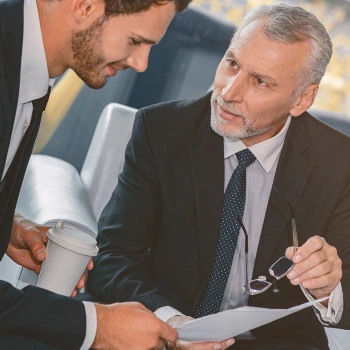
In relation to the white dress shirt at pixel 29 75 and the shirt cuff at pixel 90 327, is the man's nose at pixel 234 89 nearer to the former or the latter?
the white dress shirt at pixel 29 75

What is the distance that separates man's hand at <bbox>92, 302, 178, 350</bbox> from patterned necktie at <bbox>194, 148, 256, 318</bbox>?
588 millimetres

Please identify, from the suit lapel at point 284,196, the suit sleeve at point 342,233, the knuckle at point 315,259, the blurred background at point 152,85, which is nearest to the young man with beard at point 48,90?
the knuckle at point 315,259

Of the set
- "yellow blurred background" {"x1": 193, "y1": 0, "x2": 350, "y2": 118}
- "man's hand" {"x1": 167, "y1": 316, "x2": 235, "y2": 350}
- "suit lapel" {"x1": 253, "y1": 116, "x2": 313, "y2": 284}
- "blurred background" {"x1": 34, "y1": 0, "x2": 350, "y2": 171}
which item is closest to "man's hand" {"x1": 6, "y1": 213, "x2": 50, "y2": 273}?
"man's hand" {"x1": 167, "y1": 316, "x2": 235, "y2": 350}

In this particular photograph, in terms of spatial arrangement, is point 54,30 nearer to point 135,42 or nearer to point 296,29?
point 135,42

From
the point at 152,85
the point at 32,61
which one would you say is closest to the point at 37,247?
the point at 32,61

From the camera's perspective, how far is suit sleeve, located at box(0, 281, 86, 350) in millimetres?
1493

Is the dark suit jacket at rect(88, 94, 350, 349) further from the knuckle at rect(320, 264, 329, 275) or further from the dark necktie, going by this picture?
the dark necktie

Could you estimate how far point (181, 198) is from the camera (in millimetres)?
2166

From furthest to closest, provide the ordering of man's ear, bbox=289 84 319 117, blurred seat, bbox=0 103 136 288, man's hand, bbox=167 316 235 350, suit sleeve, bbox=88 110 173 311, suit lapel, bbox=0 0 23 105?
1. blurred seat, bbox=0 103 136 288
2. man's ear, bbox=289 84 319 117
3. suit sleeve, bbox=88 110 173 311
4. man's hand, bbox=167 316 235 350
5. suit lapel, bbox=0 0 23 105

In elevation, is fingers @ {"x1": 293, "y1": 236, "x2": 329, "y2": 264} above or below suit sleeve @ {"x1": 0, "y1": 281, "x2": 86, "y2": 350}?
above

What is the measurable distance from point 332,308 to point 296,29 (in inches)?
33.6

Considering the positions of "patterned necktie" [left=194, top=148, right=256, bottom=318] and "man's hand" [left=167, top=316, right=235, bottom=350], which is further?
"patterned necktie" [left=194, top=148, right=256, bottom=318]

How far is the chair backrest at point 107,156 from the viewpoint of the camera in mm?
2771

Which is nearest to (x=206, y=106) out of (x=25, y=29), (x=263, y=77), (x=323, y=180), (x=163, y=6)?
(x=263, y=77)
